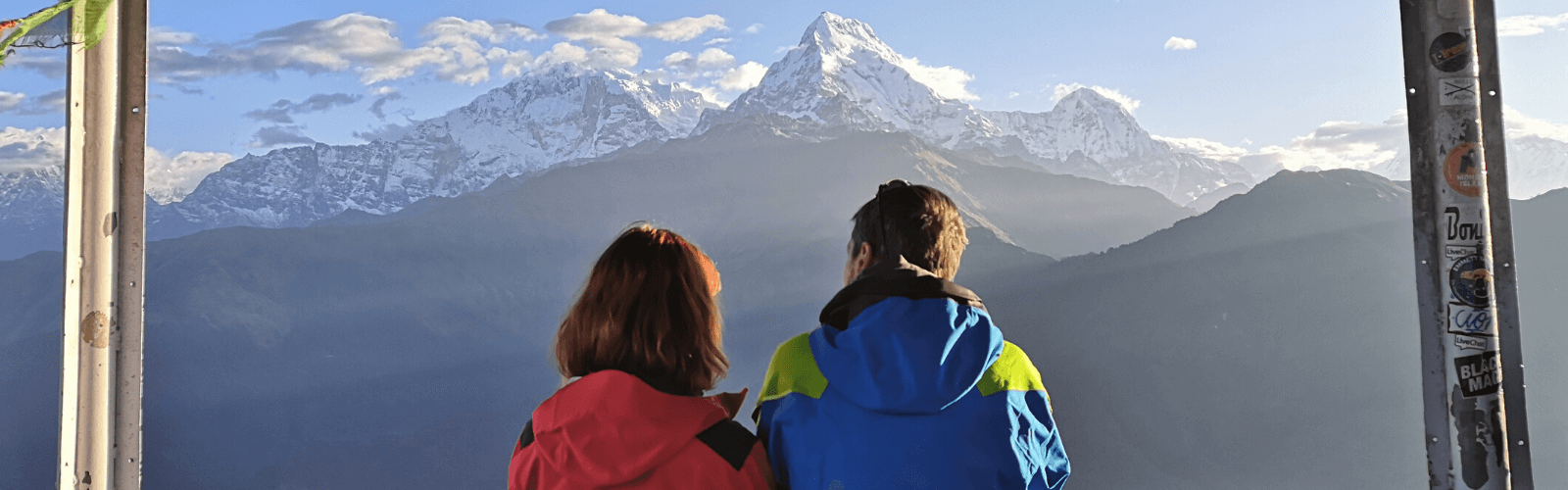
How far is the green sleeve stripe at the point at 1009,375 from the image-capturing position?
3.00ft

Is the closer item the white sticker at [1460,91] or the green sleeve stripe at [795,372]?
the green sleeve stripe at [795,372]

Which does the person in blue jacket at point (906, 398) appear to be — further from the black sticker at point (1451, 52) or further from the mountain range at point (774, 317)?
the mountain range at point (774, 317)

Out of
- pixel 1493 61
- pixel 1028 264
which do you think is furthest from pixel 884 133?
pixel 1493 61

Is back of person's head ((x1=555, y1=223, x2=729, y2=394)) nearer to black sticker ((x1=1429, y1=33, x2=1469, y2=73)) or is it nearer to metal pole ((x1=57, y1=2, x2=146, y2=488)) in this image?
metal pole ((x1=57, y1=2, x2=146, y2=488))

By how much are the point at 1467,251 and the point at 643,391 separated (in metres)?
1.40

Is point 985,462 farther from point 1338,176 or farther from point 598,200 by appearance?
point 598,200

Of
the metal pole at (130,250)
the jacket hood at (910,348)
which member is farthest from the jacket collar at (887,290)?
the metal pole at (130,250)

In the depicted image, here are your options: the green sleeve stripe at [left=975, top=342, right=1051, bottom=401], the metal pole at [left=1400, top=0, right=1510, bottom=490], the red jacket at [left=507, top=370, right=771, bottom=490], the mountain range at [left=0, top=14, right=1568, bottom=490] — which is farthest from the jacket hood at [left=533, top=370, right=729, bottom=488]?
the mountain range at [left=0, top=14, right=1568, bottom=490]

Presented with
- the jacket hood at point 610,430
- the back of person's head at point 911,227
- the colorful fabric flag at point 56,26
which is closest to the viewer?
the jacket hood at point 610,430

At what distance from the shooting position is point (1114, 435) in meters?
41.6

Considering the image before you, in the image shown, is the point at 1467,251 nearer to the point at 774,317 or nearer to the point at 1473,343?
the point at 1473,343

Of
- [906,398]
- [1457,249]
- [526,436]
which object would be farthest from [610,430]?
A: [1457,249]

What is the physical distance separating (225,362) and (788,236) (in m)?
37.3

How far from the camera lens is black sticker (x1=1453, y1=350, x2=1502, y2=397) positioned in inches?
56.7
